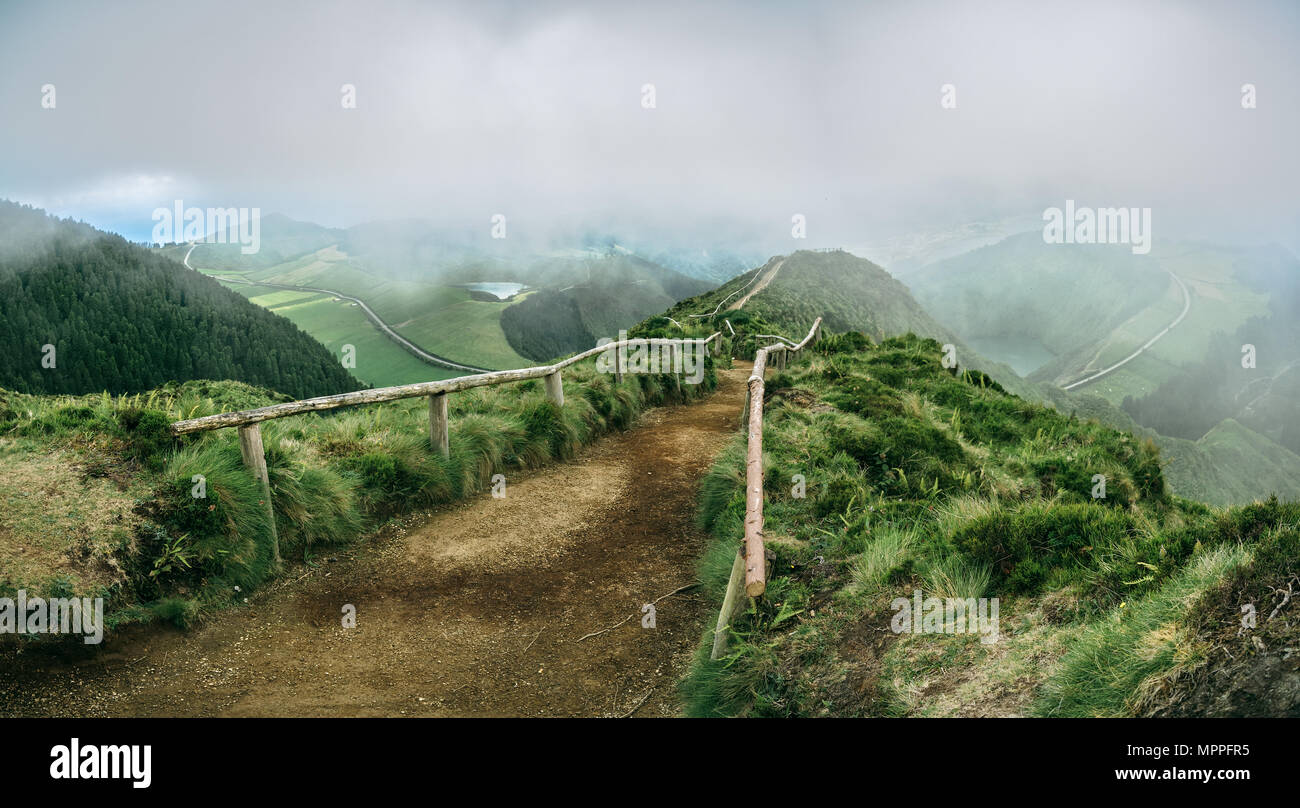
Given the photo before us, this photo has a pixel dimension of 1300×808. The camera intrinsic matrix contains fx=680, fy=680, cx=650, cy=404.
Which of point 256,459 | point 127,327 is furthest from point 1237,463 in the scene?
point 127,327

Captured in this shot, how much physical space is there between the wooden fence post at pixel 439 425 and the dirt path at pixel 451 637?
731 mm

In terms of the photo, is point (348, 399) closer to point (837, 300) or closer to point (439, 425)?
point (439, 425)

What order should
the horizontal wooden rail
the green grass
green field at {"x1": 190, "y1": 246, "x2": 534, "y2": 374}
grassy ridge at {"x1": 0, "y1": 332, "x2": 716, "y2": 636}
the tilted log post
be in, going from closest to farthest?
the green grass, grassy ridge at {"x1": 0, "y1": 332, "x2": 716, "y2": 636}, the horizontal wooden rail, the tilted log post, green field at {"x1": 190, "y1": 246, "x2": 534, "y2": 374}

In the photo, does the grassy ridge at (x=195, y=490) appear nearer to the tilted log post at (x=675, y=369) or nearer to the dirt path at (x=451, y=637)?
the dirt path at (x=451, y=637)

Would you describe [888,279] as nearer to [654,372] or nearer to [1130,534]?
[654,372]

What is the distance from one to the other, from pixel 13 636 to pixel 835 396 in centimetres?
958

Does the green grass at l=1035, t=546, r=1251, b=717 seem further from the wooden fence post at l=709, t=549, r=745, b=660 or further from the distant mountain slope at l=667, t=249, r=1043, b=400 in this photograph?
the distant mountain slope at l=667, t=249, r=1043, b=400

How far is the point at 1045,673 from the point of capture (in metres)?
3.43

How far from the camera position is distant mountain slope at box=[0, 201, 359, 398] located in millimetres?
107312

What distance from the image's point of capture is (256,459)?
6.00 meters

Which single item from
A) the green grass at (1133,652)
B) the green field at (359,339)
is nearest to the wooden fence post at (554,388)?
the green grass at (1133,652)

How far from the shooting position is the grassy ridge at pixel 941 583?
329 cm

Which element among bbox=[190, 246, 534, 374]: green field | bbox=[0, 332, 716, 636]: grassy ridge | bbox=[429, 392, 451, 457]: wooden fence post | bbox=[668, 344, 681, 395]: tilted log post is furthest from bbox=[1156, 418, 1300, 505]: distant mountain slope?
bbox=[190, 246, 534, 374]: green field

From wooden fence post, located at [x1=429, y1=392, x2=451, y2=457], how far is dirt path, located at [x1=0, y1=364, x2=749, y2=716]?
731 mm
